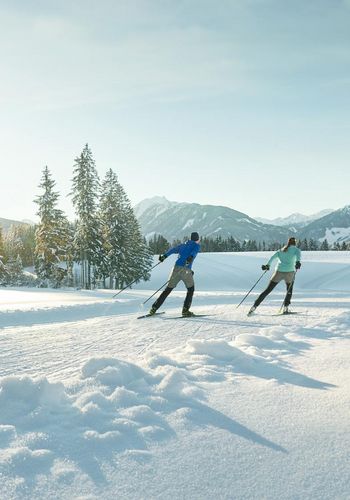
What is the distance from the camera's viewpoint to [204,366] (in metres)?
5.24

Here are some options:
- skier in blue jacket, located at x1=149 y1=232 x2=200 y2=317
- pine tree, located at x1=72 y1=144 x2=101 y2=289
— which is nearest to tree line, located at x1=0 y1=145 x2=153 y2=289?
pine tree, located at x1=72 y1=144 x2=101 y2=289

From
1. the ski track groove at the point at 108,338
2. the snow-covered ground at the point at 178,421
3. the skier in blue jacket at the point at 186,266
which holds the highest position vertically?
the skier in blue jacket at the point at 186,266

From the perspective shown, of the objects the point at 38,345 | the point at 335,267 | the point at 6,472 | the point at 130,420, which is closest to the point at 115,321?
the point at 38,345

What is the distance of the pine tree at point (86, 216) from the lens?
44.7m

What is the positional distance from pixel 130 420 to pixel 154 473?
31.5 inches

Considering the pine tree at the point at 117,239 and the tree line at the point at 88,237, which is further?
the pine tree at the point at 117,239

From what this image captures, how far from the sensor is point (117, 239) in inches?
1897

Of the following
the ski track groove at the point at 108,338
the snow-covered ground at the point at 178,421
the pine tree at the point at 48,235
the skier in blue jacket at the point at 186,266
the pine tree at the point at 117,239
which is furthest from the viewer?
the pine tree at the point at 117,239

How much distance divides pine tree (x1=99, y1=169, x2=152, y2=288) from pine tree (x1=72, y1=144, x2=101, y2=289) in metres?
1.68

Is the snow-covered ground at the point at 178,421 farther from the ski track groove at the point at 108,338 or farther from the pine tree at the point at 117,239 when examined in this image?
the pine tree at the point at 117,239

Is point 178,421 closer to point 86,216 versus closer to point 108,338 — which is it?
point 108,338

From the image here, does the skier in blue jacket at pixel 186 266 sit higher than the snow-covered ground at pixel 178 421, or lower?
higher

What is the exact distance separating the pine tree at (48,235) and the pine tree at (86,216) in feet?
6.22

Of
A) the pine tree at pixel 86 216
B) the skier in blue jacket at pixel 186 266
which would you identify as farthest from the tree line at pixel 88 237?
the skier in blue jacket at pixel 186 266
